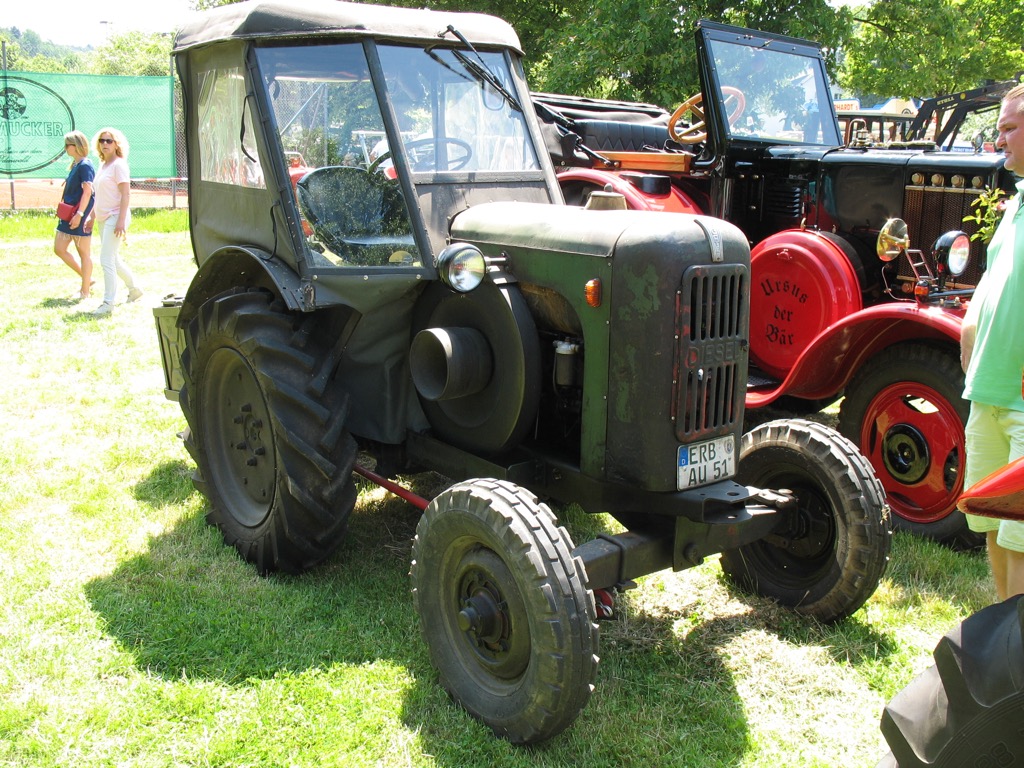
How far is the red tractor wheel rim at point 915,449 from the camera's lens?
175 inches

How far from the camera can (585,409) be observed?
3260 mm

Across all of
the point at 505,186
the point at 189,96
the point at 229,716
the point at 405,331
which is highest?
the point at 189,96

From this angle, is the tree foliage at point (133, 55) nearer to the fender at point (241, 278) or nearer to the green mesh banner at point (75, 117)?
the green mesh banner at point (75, 117)

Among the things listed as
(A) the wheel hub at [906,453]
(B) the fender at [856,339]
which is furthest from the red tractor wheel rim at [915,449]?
(B) the fender at [856,339]

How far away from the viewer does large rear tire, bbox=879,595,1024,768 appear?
Answer: 74.1 inches

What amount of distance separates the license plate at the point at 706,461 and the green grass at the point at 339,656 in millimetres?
724

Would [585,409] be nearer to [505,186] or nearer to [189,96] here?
[505,186]

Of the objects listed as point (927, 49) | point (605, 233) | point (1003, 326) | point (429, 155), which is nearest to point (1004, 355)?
point (1003, 326)

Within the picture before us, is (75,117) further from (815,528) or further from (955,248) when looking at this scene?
(815,528)

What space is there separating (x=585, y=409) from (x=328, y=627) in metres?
1.34

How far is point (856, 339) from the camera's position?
4.77 m

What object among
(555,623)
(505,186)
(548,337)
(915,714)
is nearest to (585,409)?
(548,337)

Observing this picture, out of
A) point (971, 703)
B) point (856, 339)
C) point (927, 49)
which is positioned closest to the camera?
point (971, 703)

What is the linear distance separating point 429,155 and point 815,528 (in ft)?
7.16
